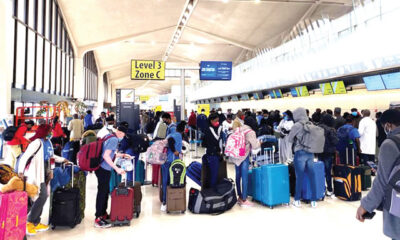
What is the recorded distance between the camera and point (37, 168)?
3518 mm

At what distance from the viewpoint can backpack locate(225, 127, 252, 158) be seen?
4.91 metres

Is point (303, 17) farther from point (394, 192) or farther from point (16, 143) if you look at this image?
point (394, 192)

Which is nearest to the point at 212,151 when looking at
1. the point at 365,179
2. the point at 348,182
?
the point at 348,182

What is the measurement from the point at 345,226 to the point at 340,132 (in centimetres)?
268

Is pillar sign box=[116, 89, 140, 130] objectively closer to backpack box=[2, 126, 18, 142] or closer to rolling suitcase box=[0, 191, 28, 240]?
backpack box=[2, 126, 18, 142]

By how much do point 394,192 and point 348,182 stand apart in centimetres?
391

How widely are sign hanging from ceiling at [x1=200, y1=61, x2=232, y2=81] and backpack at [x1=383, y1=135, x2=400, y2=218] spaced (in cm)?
1419

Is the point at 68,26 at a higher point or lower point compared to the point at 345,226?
higher

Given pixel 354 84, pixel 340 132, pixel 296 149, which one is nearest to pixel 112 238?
pixel 296 149

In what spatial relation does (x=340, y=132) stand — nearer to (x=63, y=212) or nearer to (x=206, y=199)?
(x=206, y=199)

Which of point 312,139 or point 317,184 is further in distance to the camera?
point 317,184

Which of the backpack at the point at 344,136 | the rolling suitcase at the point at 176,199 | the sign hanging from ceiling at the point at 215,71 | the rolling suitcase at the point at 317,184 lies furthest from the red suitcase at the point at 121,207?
the sign hanging from ceiling at the point at 215,71

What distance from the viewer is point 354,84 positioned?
10336 mm

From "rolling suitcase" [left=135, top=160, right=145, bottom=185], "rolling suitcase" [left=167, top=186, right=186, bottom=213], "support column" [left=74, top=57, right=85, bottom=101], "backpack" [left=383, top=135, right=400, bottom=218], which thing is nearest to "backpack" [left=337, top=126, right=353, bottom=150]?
"rolling suitcase" [left=167, top=186, right=186, bottom=213]
